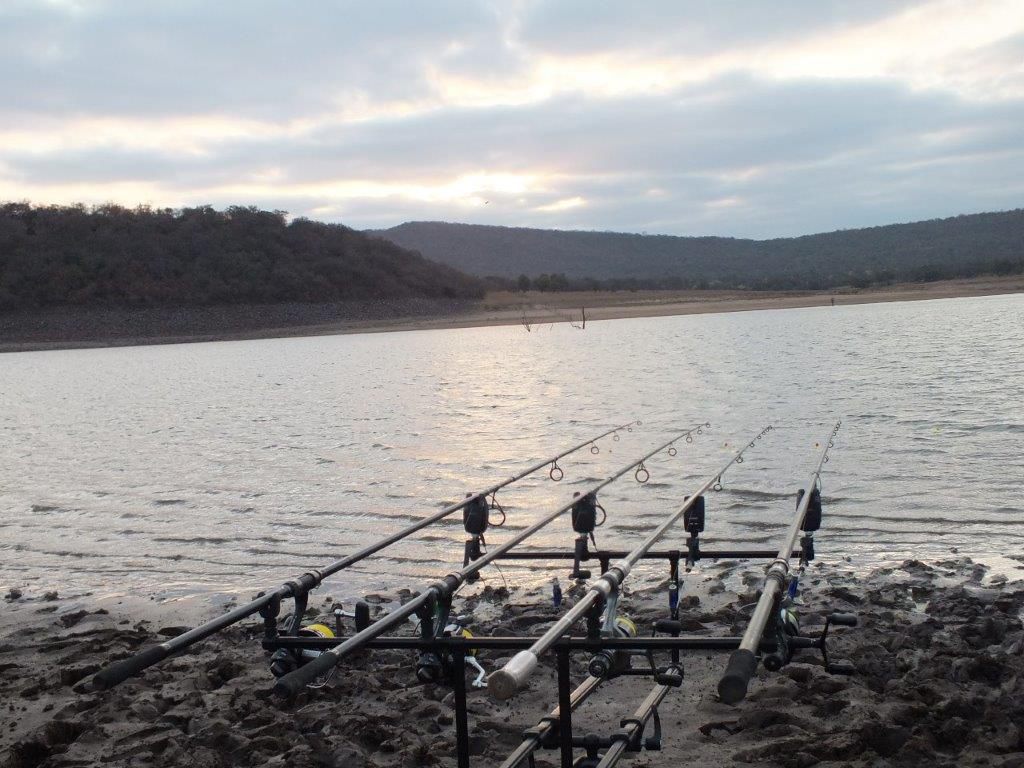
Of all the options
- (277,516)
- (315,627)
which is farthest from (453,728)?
(277,516)

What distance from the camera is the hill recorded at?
10012 cm

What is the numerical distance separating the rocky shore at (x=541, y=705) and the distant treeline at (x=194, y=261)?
59.5m

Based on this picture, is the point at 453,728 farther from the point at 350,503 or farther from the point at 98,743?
the point at 350,503

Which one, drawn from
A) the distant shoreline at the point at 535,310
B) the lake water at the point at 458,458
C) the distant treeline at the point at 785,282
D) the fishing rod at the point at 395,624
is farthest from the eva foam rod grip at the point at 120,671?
the distant treeline at the point at 785,282

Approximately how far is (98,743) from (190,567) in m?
3.75

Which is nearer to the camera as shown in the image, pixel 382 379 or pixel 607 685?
pixel 607 685

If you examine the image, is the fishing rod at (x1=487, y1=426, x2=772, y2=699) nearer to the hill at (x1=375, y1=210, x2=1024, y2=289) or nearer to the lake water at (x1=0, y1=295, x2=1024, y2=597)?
the lake water at (x1=0, y1=295, x2=1024, y2=597)

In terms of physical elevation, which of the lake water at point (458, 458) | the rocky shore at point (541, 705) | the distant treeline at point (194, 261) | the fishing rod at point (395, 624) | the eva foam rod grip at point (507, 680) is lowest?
the lake water at point (458, 458)

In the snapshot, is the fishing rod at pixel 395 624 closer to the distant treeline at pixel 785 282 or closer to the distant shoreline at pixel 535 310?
the distant shoreline at pixel 535 310

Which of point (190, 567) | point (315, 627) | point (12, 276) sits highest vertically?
point (12, 276)

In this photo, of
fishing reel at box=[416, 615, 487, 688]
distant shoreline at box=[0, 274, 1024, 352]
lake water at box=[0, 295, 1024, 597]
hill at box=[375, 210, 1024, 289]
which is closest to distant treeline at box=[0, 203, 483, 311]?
distant shoreline at box=[0, 274, 1024, 352]

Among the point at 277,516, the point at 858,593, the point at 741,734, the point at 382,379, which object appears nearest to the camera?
the point at 741,734

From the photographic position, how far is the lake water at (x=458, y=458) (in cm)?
770

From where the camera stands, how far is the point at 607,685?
4.48m
